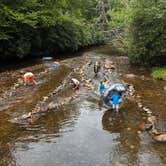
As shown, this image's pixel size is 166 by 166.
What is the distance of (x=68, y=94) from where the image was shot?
813 inches

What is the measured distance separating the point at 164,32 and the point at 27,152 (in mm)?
19640

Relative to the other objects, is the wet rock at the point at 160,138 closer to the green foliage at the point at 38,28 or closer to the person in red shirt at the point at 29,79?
the person in red shirt at the point at 29,79

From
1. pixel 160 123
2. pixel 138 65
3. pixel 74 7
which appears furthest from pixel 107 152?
pixel 74 7

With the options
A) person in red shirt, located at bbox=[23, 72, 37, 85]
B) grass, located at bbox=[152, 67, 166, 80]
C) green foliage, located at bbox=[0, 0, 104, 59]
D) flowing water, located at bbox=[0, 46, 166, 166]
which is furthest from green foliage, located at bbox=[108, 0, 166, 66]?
person in red shirt, located at bbox=[23, 72, 37, 85]

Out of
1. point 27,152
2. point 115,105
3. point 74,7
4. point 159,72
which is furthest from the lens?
point 74,7

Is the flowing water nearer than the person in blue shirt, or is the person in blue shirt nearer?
the flowing water

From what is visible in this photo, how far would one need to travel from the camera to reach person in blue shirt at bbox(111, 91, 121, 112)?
1652cm

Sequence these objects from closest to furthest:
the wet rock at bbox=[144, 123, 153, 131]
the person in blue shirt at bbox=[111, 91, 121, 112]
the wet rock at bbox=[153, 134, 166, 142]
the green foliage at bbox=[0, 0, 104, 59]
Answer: the wet rock at bbox=[153, 134, 166, 142] → the wet rock at bbox=[144, 123, 153, 131] → the person in blue shirt at bbox=[111, 91, 121, 112] → the green foliage at bbox=[0, 0, 104, 59]

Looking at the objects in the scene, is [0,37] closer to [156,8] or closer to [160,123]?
[156,8]

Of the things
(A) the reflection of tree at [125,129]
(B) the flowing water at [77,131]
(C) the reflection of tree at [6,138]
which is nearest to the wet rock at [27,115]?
(B) the flowing water at [77,131]

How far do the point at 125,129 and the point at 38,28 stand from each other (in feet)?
82.3

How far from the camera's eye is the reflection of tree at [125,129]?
12250 millimetres

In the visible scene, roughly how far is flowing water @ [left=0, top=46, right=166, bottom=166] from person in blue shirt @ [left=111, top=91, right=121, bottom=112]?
0.33m

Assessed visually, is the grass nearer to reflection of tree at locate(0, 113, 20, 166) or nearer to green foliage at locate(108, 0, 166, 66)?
green foliage at locate(108, 0, 166, 66)
